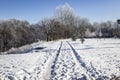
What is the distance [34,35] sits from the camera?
107 meters

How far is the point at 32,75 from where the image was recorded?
11945 mm

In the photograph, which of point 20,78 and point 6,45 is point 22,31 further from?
point 20,78

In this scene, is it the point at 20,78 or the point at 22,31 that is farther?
the point at 22,31

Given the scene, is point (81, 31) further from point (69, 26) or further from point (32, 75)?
point (32, 75)

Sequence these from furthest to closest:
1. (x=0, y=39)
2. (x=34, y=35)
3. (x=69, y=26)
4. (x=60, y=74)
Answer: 1. (x=34, y=35)
2. (x=69, y=26)
3. (x=0, y=39)
4. (x=60, y=74)

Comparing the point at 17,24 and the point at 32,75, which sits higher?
the point at 17,24

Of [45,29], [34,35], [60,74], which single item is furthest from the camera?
[34,35]

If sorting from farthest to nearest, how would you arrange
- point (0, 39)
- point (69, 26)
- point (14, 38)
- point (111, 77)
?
point (69, 26), point (14, 38), point (0, 39), point (111, 77)

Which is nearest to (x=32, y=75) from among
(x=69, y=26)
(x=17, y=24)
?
(x=69, y=26)

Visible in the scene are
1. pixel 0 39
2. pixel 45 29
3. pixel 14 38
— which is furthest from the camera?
pixel 14 38

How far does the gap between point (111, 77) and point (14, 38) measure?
73.4m

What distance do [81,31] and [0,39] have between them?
41698mm

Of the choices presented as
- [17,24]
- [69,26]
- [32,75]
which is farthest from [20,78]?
[17,24]

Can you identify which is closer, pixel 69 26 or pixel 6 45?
pixel 6 45
